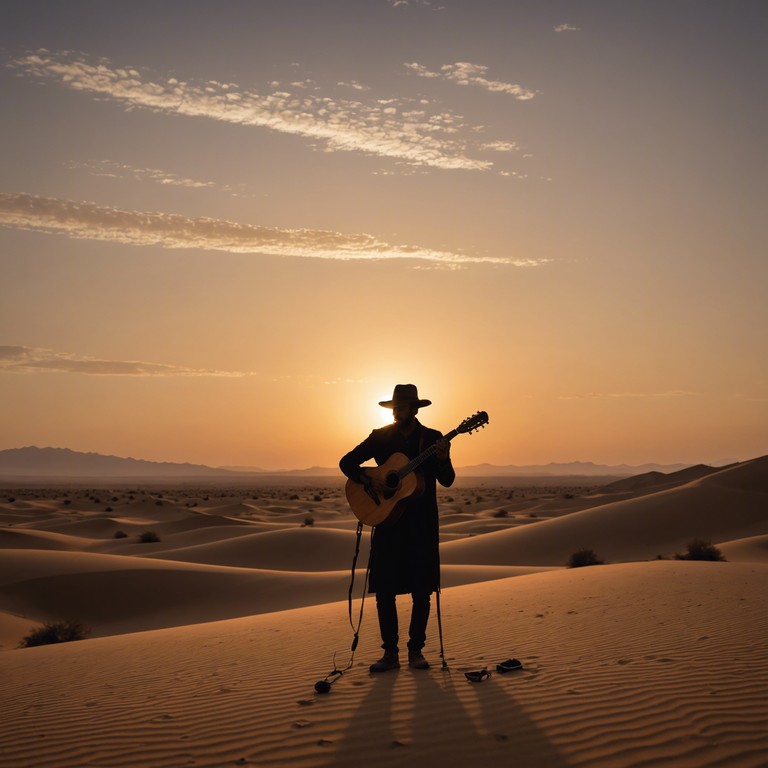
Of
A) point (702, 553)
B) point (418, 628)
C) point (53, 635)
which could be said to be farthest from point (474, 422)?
point (702, 553)

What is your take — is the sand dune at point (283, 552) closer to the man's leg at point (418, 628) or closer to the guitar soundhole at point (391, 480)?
the man's leg at point (418, 628)

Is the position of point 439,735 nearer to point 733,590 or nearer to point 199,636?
point 199,636

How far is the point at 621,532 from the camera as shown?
86.8ft

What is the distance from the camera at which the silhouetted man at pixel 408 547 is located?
22.7 ft

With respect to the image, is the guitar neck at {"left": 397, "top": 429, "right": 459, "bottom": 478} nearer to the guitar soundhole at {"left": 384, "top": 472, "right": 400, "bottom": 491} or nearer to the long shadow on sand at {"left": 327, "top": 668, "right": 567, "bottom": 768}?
the guitar soundhole at {"left": 384, "top": 472, "right": 400, "bottom": 491}

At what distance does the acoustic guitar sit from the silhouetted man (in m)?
0.07

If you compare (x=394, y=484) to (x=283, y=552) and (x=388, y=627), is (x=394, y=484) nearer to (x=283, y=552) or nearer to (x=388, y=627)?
(x=388, y=627)

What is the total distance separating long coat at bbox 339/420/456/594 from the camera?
6941 millimetres

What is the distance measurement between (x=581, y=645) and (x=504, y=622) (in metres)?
1.85

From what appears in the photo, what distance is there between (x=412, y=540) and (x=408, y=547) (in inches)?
3.0

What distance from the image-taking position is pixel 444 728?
524 centimetres

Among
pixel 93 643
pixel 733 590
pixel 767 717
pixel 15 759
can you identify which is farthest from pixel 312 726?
pixel 733 590

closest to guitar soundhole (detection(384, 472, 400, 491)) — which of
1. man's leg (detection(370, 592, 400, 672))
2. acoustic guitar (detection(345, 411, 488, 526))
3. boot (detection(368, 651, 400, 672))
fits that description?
acoustic guitar (detection(345, 411, 488, 526))

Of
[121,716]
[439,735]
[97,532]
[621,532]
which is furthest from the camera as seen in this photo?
[97,532]
